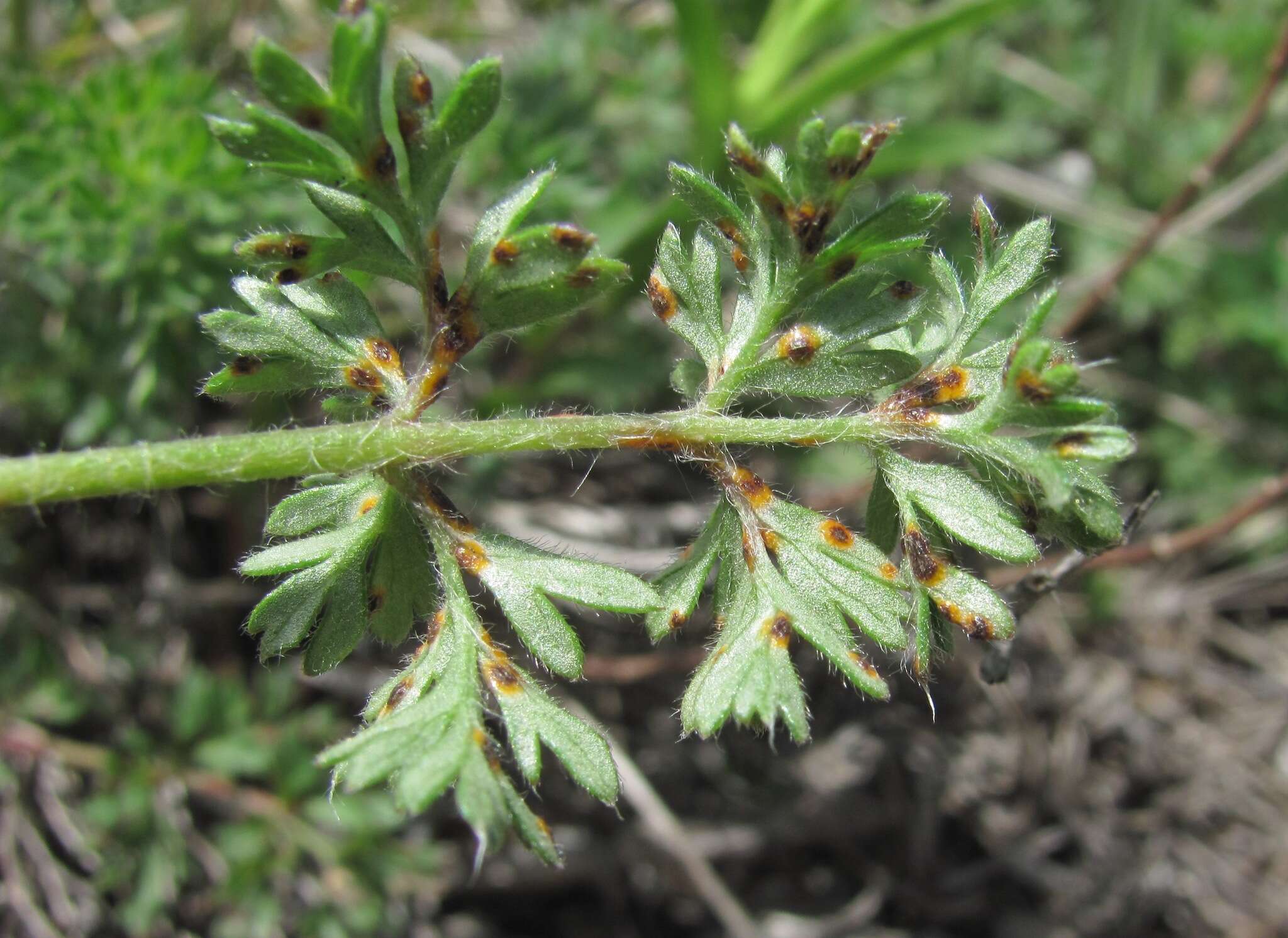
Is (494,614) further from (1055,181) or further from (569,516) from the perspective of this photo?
(1055,181)

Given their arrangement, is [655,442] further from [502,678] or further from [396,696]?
[396,696]

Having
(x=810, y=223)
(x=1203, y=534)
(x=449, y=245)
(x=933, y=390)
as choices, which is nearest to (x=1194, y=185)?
(x=1203, y=534)

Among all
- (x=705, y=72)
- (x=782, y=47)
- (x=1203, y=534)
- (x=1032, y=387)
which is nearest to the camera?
(x=1032, y=387)

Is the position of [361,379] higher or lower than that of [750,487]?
higher

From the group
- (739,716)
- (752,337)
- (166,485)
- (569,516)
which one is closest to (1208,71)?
(569,516)

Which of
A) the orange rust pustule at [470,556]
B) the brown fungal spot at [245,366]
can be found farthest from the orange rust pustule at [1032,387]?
the brown fungal spot at [245,366]
